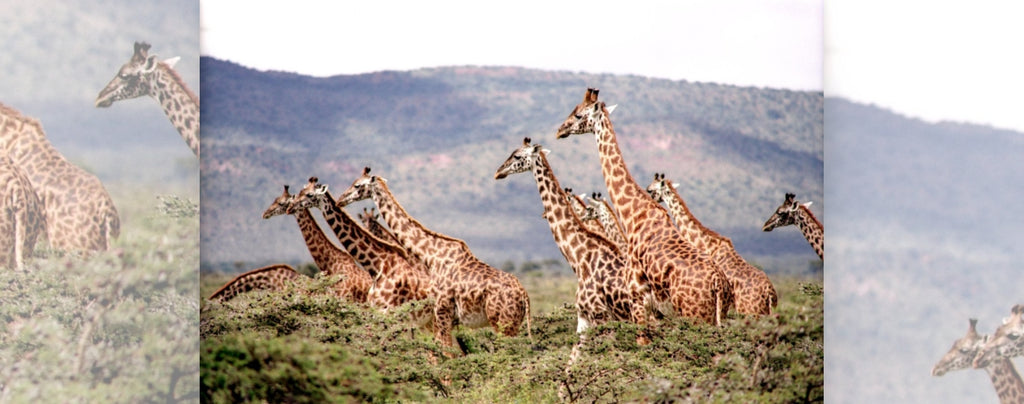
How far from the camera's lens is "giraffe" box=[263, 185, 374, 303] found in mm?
4734

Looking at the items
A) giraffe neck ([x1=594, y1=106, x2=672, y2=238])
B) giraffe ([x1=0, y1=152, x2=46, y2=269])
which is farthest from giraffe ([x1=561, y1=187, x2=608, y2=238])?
giraffe ([x1=0, y1=152, x2=46, y2=269])

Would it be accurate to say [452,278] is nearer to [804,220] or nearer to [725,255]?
[725,255]

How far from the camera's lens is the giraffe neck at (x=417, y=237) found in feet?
15.7

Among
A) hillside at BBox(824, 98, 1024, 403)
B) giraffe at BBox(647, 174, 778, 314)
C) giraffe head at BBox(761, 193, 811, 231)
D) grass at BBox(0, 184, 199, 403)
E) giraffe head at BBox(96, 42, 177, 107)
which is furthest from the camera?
giraffe head at BBox(761, 193, 811, 231)

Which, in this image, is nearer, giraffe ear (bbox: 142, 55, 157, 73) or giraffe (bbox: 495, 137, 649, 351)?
giraffe ear (bbox: 142, 55, 157, 73)

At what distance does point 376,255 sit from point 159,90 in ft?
4.15

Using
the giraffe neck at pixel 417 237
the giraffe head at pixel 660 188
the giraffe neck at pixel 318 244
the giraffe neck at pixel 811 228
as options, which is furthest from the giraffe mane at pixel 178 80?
the giraffe neck at pixel 811 228

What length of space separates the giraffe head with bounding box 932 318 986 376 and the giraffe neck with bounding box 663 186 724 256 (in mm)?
1190

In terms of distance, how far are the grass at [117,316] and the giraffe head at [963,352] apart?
3535 millimetres

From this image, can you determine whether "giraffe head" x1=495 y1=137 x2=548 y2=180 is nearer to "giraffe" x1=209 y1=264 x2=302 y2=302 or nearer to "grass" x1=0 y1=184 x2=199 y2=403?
"giraffe" x1=209 y1=264 x2=302 y2=302

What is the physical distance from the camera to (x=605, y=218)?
15.9ft

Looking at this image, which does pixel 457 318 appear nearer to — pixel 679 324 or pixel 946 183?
pixel 679 324

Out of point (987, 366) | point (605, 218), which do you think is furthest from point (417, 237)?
point (987, 366)

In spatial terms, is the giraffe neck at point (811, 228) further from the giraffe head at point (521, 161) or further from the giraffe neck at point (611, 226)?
the giraffe head at point (521, 161)
